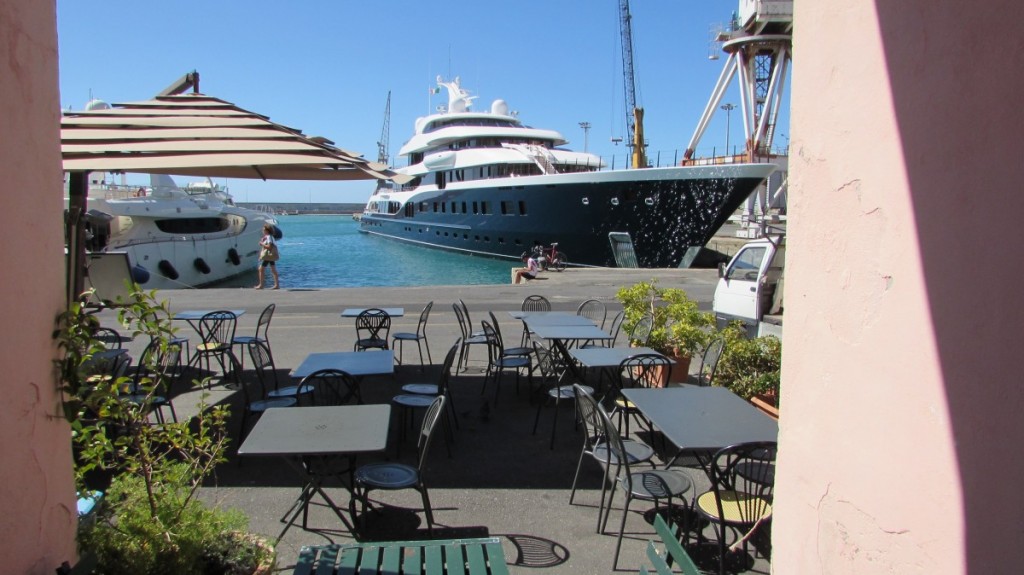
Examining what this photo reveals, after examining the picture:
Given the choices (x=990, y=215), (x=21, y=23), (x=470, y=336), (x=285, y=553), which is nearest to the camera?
(x=990, y=215)

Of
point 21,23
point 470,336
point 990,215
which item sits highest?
point 21,23

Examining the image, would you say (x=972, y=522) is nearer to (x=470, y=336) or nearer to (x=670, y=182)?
(x=470, y=336)

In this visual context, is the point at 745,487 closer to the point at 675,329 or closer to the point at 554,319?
the point at 675,329

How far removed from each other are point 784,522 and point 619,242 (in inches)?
1020

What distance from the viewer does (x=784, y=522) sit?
8.29 feet

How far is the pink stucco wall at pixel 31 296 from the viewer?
6.46 feet

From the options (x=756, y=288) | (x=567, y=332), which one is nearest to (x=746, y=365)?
(x=567, y=332)

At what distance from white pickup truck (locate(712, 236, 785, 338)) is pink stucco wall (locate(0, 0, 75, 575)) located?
7532 millimetres

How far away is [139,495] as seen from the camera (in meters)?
2.67

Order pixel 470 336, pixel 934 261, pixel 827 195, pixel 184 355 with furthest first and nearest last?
pixel 184 355 < pixel 470 336 < pixel 827 195 < pixel 934 261

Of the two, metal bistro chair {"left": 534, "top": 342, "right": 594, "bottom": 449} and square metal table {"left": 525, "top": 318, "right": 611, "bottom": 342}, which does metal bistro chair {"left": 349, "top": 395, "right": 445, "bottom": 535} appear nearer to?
metal bistro chair {"left": 534, "top": 342, "right": 594, "bottom": 449}

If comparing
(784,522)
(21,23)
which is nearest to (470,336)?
(784,522)

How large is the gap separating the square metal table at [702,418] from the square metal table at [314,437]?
153 centimetres

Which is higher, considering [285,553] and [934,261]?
[934,261]
